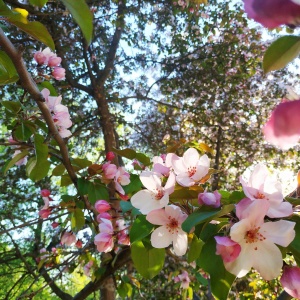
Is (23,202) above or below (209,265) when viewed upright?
above

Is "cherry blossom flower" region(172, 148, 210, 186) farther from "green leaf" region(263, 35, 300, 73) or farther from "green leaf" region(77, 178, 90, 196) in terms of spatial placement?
"green leaf" region(77, 178, 90, 196)

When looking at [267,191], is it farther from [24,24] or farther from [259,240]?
[24,24]

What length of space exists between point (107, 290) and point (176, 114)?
2.27 m

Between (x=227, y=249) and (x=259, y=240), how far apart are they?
1.9 inches

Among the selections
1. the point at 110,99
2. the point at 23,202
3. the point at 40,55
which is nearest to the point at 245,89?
the point at 110,99

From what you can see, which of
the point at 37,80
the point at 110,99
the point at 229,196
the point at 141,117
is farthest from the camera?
the point at 141,117

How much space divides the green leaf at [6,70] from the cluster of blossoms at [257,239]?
0.50 m

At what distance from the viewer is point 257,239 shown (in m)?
0.55

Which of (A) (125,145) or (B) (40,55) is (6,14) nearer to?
(B) (40,55)

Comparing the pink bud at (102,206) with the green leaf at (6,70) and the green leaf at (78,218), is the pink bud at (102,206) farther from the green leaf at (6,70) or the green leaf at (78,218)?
the green leaf at (6,70)

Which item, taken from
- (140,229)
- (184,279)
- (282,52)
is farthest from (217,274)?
(184,279)

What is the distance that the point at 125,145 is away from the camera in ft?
13.8

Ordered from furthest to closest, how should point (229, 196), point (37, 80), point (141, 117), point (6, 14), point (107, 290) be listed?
point (141, 117)
point (107, 290)
point (37, 80)
point (229, 196)
point (6, 14)

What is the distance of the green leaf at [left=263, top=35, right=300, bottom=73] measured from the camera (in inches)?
12.2
